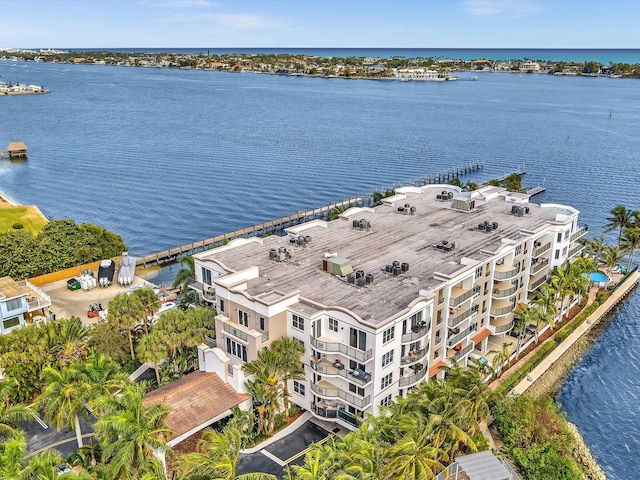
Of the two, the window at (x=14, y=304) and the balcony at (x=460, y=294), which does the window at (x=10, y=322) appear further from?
the balcony at (x=460, y=294)

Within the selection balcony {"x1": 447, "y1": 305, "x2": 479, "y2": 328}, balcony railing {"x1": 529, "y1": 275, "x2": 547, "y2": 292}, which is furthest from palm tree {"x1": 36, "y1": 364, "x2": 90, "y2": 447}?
balcony railing {"x1": 529, "y1": 275, "x2": 547, "y2": 292}

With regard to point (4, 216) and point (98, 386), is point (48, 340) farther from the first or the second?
point (4, 216)

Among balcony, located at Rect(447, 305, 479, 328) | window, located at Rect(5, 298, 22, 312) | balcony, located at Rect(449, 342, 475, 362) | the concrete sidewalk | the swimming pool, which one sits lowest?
the concrete sidewalk

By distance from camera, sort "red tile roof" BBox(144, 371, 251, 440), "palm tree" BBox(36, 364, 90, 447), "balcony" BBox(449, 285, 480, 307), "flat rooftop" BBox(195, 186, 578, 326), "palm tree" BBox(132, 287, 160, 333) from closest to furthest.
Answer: "palm tree" BBox(36, 364, 90, 447)
"red tile roof" BBox(144, 371, 251, 440)
"flat rooftop" BBox(195, 186, 578, 326)
"balcony" BBox(449, 285, 480, 307)
"palm tree" BBox(132, 287, 160, 333)

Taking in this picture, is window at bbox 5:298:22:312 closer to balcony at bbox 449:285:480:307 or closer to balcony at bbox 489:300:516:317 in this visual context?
balcony at bbox 449:285:480:307

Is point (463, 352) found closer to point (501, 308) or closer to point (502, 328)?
point (502, 328)

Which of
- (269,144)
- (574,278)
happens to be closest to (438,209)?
(574,278)

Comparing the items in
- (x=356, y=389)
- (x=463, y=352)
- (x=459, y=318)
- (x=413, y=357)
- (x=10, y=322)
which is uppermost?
(x=459, y=318)

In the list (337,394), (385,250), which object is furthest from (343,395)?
Answer: (385,250)
